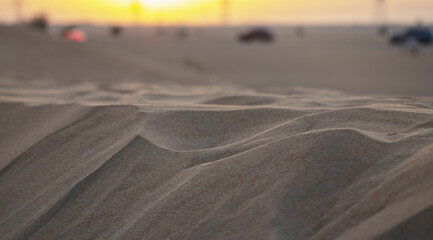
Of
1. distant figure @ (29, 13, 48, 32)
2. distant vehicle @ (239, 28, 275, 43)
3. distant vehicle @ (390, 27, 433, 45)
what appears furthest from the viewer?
distant vehicle @ (239, 28, 275, 43)

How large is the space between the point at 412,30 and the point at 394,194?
24691mm

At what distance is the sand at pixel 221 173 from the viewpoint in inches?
49.1

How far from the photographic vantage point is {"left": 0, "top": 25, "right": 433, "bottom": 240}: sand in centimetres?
125

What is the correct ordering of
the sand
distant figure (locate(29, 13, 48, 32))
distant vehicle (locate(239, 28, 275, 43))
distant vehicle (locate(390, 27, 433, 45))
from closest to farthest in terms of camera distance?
the sand, distant figure (locate(29, 13, 48, 32)), distant vehicle (locate(390, 27, 433, 45)), distant vehicle (locate(239, 28, 275, 43))

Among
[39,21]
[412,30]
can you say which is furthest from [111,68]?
[412,30]

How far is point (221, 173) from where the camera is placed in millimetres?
1524

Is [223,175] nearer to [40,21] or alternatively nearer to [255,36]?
[40,21]

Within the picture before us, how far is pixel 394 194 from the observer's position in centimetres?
122

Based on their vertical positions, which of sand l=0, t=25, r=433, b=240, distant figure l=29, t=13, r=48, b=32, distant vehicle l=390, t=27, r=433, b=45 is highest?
distant figure l=29, t=13, r=48, b=32

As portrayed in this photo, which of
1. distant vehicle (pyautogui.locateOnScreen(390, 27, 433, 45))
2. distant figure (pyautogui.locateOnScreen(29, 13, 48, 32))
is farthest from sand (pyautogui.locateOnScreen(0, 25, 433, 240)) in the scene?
distant vehicle (pyautogui.locateOnScreen(390, 27, 433, 45))

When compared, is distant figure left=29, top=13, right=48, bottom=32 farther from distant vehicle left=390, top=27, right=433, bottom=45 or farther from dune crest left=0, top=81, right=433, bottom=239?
dune crest left=0, top=81, right=433, bottom=239

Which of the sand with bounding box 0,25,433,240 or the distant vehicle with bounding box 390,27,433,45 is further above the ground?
the sand with bounding box 0,25,433,240

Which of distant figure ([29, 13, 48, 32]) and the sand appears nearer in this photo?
the sand

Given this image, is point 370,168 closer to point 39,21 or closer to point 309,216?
point 309,216
